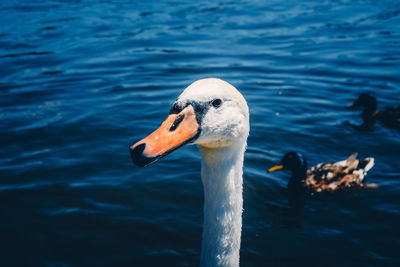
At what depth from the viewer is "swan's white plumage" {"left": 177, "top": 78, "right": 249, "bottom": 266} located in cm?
345

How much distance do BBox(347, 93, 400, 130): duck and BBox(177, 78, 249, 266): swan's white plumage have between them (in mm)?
6160

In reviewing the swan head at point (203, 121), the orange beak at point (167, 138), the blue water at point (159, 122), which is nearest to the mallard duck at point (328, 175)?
the blue water at point (159, 122)

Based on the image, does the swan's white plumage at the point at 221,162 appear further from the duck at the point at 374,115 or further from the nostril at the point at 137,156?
the duck at the point at 374,115

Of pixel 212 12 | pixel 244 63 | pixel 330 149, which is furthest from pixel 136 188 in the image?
pixel 212 12

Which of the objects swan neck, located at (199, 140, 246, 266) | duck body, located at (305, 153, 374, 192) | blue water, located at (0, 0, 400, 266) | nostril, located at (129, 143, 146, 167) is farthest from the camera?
duck body, located at (305, 153, 374, 192)

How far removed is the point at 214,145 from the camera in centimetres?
359

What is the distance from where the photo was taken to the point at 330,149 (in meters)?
8.34

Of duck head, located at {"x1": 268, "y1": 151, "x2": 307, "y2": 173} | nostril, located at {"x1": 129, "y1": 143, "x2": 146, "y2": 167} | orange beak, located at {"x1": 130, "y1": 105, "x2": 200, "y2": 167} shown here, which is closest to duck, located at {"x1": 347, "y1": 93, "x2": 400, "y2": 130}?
duck head, located at {"x1": 268, "y1": 151, "x2": 307, "y2": 173}

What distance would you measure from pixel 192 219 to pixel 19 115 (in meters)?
5.23

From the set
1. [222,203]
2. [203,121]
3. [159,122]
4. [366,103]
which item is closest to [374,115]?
[366,103]

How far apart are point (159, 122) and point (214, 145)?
551 cm

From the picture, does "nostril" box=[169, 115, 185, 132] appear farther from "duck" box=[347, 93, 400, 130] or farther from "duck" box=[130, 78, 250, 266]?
"duck" box=[347, 93, 400, 130]

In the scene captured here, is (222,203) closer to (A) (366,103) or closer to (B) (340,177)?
(B) (340,177)

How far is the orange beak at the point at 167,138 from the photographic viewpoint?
305 centimetres
